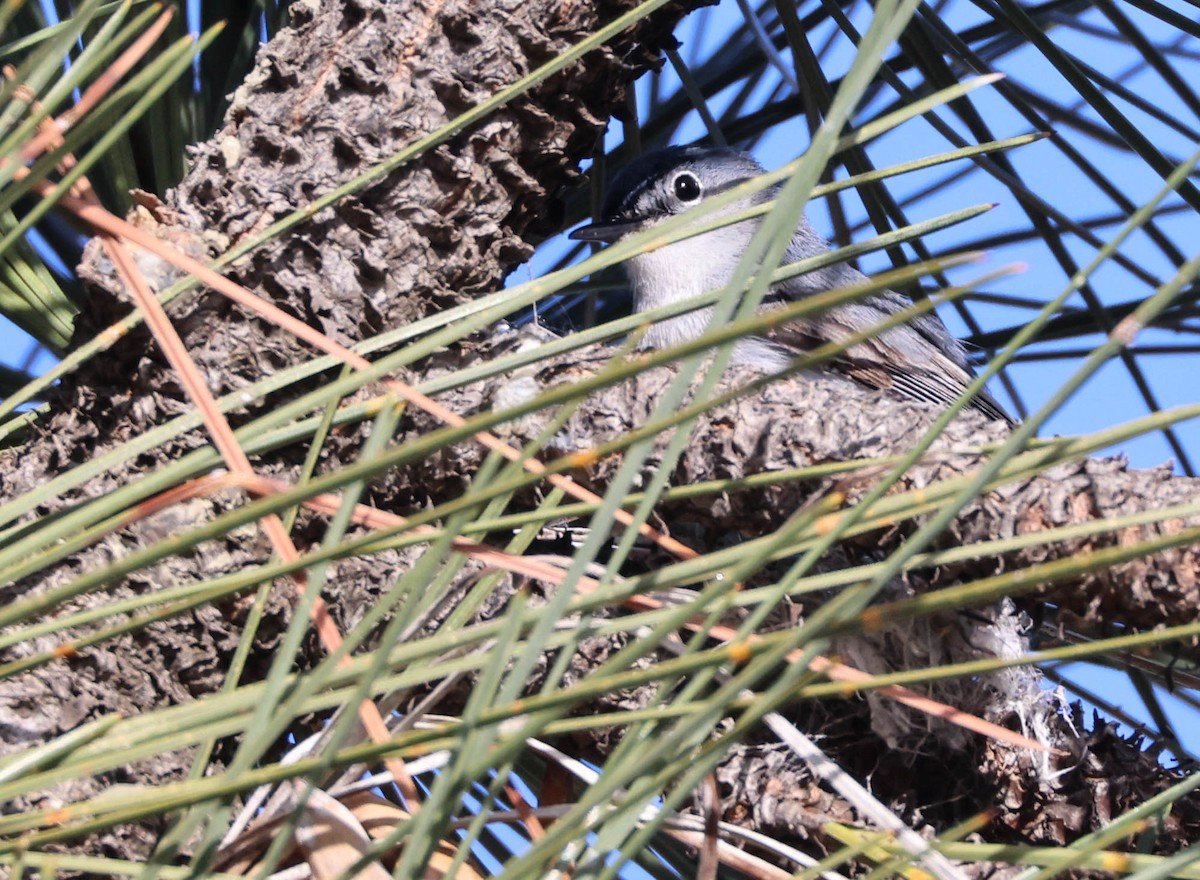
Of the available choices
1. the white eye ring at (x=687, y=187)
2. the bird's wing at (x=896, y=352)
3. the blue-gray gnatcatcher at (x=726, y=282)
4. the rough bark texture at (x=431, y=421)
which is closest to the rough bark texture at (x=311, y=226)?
the rough bark texture at (x=431, y=421)

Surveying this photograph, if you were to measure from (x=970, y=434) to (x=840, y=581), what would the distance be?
0.56 metres

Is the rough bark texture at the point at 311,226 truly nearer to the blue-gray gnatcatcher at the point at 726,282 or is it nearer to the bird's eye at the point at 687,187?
the blue-gray gnatcatcher at the point at 726,282

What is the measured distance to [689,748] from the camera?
24.5 inches

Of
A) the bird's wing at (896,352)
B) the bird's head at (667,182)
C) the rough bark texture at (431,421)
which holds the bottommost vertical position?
the rough bark texture at (431,421)

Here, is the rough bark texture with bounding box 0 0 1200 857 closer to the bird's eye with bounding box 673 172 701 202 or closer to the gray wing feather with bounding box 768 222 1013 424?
the gray wing feather with bounding box 768 222 1013 424

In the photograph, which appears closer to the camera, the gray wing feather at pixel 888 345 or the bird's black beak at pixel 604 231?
the bird's black beak at pixel 604 231

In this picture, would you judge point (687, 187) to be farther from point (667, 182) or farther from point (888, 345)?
point (888, 345)

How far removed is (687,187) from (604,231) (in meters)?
0.69

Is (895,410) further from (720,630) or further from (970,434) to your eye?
(720,630)

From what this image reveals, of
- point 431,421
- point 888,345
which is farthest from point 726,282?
point 431,421

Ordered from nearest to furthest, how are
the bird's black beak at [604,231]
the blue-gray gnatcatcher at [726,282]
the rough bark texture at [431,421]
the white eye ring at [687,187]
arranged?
the rough bark texture at [431,421] < the bird's black beak at [604,231] < the blue-gray gnatcatcher at [726,282] < the white eye ring at [687,187]

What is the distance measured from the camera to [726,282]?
9.70 feet

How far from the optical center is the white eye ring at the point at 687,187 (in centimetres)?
300

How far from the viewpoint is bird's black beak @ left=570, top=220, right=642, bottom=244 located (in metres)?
2.32
